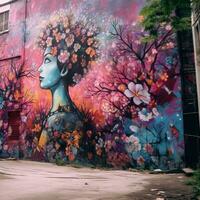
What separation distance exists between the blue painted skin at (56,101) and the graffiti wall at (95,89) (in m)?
0.04

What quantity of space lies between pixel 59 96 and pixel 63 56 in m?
1.62

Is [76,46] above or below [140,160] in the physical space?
above

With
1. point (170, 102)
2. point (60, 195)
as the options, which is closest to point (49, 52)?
point (170, 102)

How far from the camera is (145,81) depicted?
12.2 m

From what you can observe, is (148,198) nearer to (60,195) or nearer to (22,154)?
(60,195)

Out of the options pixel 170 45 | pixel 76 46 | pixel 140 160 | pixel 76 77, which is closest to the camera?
pixel 170 45

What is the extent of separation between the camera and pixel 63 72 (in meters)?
14.5

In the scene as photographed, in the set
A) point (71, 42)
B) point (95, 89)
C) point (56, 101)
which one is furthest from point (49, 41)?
point (95, 89)

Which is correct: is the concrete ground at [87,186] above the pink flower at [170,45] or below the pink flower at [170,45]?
below

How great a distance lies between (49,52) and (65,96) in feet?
6.96

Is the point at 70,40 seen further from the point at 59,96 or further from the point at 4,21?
the point at 4,21

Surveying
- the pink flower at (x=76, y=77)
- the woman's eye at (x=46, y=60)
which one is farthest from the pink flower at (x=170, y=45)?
the woman's eye at (x=46, y=60)

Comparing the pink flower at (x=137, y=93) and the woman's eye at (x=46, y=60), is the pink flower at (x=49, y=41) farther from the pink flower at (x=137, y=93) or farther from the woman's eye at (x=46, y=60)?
the pink flower at (x=137, y=93)

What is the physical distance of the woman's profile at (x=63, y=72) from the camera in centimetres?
1390
